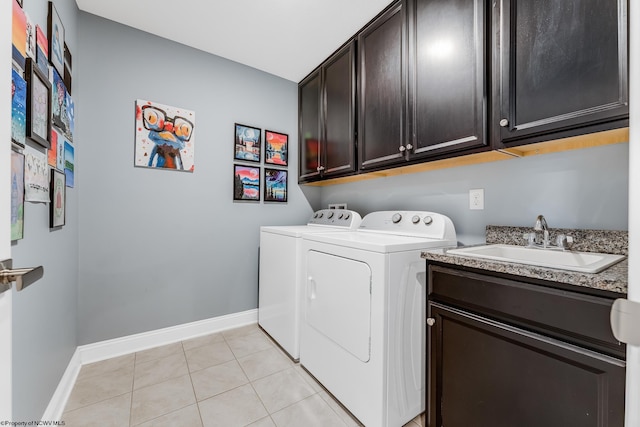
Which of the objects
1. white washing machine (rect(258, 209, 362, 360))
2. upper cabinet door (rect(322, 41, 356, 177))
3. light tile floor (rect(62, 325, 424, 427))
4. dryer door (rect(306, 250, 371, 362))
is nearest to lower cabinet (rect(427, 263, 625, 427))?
dryer door (rect(306, 250, 371, 362))

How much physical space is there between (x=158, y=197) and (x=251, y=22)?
150 cm

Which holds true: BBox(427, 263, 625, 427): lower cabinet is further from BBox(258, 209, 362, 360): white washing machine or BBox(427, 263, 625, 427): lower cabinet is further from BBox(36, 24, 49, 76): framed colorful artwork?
BBox(36, 24, 49, 76): framed colorful artwork

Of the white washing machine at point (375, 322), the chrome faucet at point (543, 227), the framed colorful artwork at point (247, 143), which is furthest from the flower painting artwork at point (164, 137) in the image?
the chrome faucet at point (543, 227)

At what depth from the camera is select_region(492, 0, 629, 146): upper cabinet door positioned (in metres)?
0.98

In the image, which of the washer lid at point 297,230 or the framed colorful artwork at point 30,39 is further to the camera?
the washer lid at point 297,230

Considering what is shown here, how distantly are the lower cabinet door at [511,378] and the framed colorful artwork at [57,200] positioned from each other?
1918mm

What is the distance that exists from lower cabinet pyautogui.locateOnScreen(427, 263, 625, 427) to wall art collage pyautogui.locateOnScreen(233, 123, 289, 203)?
182 centimetres

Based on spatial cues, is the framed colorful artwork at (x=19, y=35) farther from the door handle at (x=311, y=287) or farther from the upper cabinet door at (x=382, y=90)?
the upper cabinet door at (x=382, y=90)

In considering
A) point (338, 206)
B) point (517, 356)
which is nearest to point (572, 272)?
point (517, 356)

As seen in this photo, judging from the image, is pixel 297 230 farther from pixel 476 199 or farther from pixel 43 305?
pixel 43 305

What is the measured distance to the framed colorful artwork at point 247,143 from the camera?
251 centimetres

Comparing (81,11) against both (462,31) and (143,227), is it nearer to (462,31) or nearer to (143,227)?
(143,227)

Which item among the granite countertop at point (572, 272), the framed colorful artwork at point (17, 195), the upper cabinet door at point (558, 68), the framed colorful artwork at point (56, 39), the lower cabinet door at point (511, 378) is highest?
the framed colorful artwork at point (56, 39)

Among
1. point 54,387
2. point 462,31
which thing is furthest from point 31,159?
point 462,31
